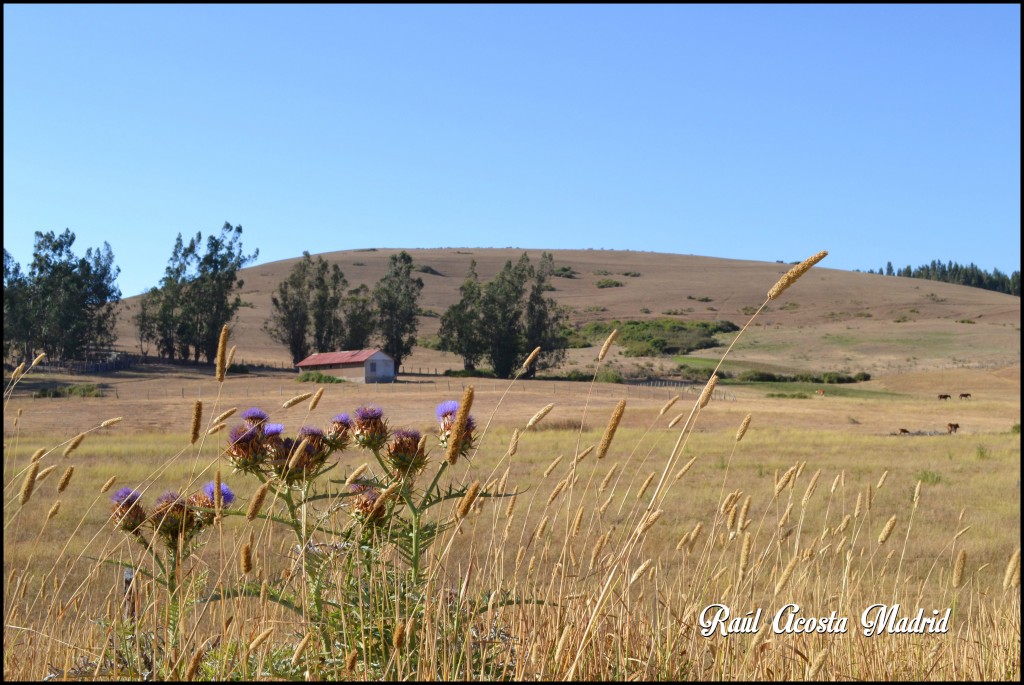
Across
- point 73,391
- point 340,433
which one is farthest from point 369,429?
point 73,391

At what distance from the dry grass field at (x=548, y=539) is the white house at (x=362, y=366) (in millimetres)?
3694

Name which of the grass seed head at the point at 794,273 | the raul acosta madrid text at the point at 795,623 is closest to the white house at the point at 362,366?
the raul acosta madrid text at the point at 795,623

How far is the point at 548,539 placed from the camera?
12.0 ft

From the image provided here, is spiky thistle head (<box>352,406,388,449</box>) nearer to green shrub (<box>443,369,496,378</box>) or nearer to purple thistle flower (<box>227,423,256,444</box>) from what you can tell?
purple thistle flower (<box>227,423,256,444</box>)

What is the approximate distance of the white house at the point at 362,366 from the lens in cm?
6506

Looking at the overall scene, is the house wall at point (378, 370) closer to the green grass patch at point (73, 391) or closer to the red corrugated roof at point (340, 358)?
the red corrugated roof at point (340, 358)

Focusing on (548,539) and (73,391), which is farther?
(73,391)

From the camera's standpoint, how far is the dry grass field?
318cm

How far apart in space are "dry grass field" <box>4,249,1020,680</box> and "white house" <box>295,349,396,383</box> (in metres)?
3.69

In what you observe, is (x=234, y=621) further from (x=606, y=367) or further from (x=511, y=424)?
(x=606, y=367)

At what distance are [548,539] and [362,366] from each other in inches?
2481

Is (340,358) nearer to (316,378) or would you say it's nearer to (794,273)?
(316,378)

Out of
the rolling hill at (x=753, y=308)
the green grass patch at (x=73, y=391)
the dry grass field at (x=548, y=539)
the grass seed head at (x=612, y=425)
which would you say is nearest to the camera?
the grass seed head at (x=612, y=425)

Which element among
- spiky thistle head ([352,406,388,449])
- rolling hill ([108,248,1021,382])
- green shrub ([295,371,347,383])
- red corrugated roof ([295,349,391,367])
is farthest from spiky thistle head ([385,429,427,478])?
rolling hill ([108,248,1021,382])
